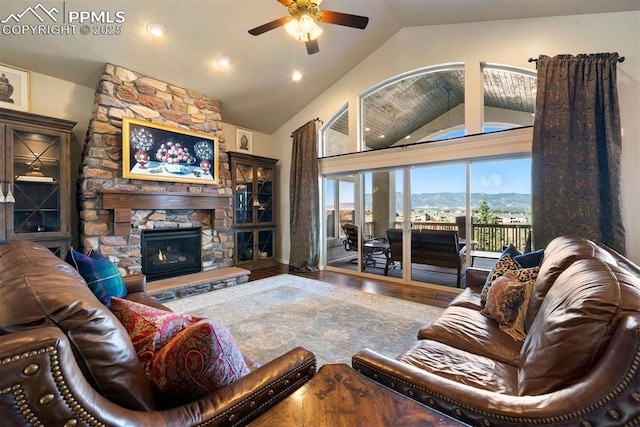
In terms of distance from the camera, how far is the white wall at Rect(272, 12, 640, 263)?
114 inches

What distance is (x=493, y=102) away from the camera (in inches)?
149

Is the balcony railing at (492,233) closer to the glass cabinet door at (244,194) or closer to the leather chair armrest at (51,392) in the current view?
the glass cabinet door at (244,194)

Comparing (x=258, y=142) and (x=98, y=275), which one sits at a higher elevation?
(x=258, y=142)

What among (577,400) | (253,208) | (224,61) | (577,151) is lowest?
(577,400)

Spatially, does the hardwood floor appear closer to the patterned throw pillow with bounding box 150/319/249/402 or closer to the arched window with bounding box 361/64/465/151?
the arched window with bounding box 361/64/465/151

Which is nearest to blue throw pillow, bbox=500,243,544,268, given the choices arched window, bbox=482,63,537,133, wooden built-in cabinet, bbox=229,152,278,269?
arched window, bbox=482,63,537,133

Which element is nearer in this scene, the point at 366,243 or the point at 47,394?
the point at 47,394

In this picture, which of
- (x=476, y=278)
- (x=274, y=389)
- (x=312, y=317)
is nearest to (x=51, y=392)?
(x=274, y=389)

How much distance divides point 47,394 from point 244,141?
5.63 meters

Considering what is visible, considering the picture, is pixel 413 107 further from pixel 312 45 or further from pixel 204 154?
pixel 204 154

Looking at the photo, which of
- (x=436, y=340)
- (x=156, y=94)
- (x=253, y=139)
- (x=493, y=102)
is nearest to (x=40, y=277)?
(x=436, y=340)

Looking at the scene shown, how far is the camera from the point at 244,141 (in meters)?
5.75

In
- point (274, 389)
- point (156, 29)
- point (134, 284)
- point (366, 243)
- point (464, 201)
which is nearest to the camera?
point (274, 389)

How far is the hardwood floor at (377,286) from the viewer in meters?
3.60
